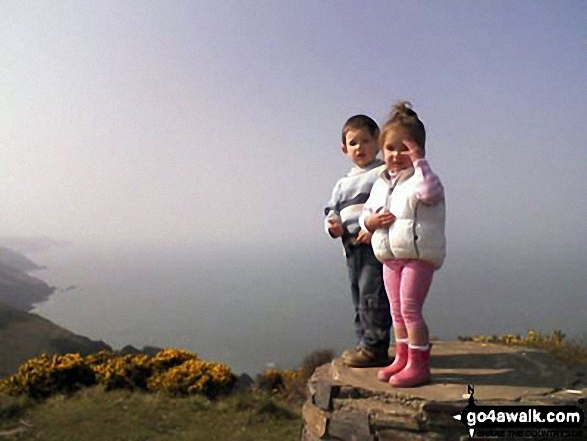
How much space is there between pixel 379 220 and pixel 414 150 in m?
0.54

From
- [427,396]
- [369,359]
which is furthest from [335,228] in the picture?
[427,396]

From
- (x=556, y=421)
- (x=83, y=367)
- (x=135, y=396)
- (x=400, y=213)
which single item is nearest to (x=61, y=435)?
(x=135, y=396)

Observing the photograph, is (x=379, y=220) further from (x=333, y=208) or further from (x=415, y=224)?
(x=333, y=208)

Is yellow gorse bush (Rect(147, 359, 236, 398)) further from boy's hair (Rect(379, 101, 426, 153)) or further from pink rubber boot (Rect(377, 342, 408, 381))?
boy's hair (Rect(379, 101, 426, 153))

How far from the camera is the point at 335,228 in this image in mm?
4332

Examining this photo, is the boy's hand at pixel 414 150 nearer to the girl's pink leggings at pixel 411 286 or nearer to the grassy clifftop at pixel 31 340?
the girl's pink leggings at pixel 411 286

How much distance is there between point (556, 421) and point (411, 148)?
1964mm

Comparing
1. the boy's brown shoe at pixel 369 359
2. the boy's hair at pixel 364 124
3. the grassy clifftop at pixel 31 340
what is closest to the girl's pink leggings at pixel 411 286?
the boy's brown shoe at pixel 369 359

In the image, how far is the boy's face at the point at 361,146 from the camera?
4227 millimetres

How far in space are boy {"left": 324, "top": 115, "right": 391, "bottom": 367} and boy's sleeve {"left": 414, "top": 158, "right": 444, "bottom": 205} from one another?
1.49ft

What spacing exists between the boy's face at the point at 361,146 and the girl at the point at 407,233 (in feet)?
0.92

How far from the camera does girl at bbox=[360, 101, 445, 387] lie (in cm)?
369

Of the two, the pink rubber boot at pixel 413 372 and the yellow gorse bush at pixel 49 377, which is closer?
the pink rubber boot at pixel 413 372

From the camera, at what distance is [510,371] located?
4297 millimetres
